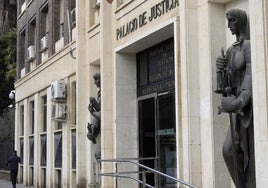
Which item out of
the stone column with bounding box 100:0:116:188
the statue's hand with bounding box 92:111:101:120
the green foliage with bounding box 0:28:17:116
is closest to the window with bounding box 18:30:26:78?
the green foliage with bounding box 0:28:17:116

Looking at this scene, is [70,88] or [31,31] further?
[31,31]

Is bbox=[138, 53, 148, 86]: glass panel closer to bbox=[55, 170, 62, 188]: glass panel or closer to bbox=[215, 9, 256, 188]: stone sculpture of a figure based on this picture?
bbox=[215, 9, 256, 188]: stone sculpture of a figure

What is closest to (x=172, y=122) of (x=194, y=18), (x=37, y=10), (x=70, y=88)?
(x=194, y=18)

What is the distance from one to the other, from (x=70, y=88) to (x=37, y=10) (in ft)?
22.8

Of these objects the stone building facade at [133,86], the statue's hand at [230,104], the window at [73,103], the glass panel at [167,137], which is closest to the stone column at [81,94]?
the stone building facade at [133,86]

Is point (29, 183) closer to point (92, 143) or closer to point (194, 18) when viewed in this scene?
point (92, 143)

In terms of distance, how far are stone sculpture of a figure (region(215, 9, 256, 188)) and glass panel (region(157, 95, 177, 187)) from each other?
14.0 ft

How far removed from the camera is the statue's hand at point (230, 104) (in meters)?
8.43

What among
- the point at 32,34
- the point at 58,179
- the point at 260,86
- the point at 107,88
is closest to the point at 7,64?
the point at 32,34

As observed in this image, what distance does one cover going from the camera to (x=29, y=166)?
2600 cm

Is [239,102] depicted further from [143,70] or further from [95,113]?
[95,113]

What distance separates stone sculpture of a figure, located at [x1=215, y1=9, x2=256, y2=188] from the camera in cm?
855

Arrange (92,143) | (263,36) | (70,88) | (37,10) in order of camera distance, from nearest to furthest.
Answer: (263,36) < (92,143) < (70,88) < (37,10)

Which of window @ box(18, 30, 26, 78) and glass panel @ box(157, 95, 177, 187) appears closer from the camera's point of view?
glass panel @ box(157, 95, 177, 187)
